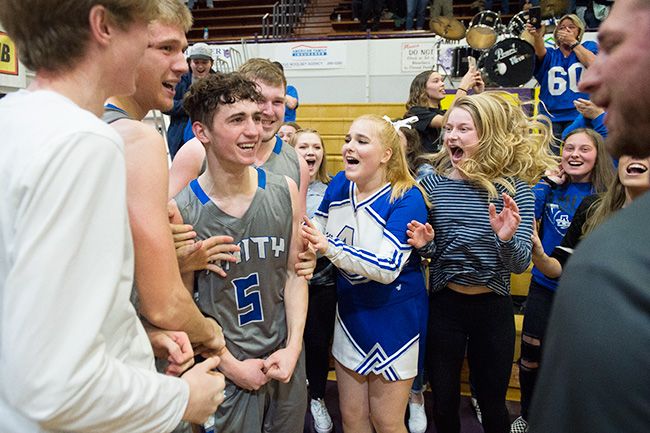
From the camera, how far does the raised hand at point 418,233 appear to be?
2197mm

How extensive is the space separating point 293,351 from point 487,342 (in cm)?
95

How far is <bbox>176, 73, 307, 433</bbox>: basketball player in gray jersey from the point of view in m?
1.82

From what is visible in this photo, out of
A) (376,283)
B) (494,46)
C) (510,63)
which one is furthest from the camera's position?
(494,46)

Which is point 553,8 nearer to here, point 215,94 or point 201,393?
point 215,94

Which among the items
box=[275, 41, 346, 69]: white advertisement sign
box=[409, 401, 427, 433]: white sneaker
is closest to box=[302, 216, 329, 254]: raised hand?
box=[409, 401, 427, 433]: white sneaker

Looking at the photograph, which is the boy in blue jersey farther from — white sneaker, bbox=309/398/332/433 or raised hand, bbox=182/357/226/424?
raised hand, bbox=182/357/226/424

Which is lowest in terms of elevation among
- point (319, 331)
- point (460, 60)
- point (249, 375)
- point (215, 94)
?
point (319, 331)

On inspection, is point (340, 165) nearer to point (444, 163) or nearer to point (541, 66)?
point (541, 66)

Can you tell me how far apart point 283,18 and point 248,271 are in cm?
1096

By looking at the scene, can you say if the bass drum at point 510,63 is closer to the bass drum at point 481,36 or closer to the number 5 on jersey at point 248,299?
the bass drum at point 481,36

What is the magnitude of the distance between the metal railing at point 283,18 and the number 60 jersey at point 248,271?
1025 cm

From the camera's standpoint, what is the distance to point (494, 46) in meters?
6.57

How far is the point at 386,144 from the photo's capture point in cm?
243

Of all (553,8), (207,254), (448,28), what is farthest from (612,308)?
(553,8)
